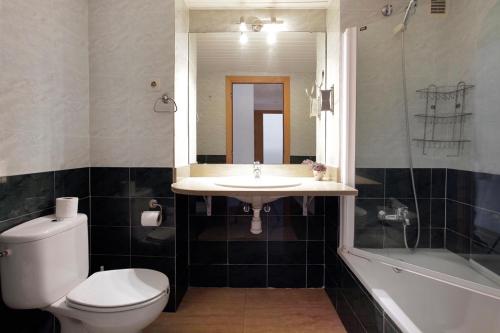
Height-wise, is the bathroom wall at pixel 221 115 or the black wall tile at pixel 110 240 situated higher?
the bathroom wall at pixel 221 115

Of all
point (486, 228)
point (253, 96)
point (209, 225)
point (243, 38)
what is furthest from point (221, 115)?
point (486, 228)

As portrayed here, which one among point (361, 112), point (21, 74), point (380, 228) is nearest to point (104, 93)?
point (21, 74)

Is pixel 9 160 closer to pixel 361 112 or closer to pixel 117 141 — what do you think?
pixel 117 141

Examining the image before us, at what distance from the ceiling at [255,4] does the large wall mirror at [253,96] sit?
0.21 meters

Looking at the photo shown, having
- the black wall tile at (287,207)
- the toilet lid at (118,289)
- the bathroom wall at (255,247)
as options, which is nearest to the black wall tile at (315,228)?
the bathroom wall at (255,247)

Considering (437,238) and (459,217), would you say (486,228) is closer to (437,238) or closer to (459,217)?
(459,217)

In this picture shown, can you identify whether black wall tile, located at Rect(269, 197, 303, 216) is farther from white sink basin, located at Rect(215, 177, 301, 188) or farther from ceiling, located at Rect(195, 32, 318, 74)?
ceiling, located at Rect(195, 32, 318, 74)

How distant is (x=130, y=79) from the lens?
6.91ft

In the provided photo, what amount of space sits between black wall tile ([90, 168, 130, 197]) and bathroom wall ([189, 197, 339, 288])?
543mm

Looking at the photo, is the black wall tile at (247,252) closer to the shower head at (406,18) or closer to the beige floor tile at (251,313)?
the beige floor tile at (251,313)

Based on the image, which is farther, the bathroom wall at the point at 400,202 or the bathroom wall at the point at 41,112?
the bathroom wall at the point at 400,202

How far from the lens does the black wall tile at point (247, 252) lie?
8.13ft

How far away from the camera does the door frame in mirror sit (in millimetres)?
2463

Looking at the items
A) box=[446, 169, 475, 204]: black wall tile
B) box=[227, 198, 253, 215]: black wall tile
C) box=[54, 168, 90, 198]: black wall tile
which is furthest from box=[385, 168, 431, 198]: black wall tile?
box=[54, 168, 90, 198]: black wall tile
